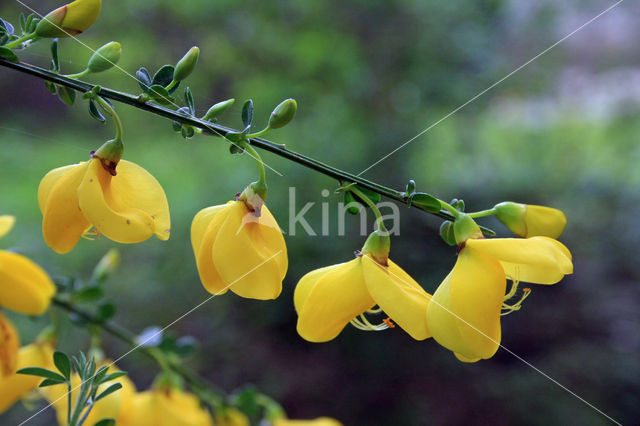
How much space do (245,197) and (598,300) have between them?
4.25 feet

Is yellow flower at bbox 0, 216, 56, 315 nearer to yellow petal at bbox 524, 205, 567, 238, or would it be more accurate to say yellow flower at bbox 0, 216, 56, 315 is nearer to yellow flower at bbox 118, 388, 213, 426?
yellow flower at bbox 118, 388, 213, 426

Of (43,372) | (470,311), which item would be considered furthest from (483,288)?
(43,372)

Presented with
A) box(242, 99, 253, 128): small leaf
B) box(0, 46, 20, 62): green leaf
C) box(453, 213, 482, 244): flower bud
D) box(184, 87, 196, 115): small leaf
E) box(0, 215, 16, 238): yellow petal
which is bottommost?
box(0, 215, 16, 238): yellow petal

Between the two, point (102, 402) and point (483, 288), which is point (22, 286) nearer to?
point (102, 402)

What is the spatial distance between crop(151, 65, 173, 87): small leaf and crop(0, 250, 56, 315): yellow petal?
160 mm

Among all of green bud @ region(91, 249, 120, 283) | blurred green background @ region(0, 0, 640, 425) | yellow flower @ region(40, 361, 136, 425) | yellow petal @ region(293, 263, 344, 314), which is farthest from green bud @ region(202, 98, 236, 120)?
blurred green background @ region(0, 0, 640, 425)

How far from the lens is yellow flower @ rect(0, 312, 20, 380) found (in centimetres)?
37

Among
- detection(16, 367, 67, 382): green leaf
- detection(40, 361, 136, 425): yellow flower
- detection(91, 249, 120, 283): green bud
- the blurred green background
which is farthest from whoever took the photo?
the blurred green background

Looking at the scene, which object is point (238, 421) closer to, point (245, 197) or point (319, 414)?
point (245, 197)

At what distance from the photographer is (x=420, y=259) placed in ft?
3.50

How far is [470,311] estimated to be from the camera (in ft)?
0.95

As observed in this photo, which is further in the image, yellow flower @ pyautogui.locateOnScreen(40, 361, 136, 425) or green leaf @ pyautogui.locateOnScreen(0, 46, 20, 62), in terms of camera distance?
yellow flower @ pyautogui.locateOnScreen(40, 361, 136, 425)

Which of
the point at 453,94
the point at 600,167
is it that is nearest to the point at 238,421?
the point at 453,94

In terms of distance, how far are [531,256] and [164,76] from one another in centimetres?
24
